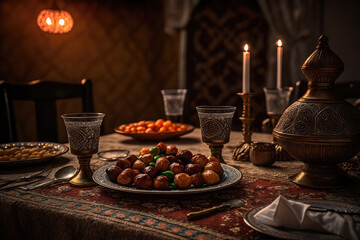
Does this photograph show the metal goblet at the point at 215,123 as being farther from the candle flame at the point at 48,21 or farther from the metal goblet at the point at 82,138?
the candle flame at the point at 48,21

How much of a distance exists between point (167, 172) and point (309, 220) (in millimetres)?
316

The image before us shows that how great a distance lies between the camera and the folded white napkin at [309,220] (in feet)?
1.74

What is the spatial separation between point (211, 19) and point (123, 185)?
10.3 ft

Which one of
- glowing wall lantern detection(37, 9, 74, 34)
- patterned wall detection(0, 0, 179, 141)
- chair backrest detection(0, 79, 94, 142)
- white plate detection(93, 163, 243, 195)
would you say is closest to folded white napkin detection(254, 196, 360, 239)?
white plate detection(93, 163, 243, 195)

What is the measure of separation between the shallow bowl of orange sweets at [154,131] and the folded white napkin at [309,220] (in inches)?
32.9

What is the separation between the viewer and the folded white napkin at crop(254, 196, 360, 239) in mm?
532

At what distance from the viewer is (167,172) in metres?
0.76

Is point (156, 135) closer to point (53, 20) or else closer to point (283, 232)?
point (283, 232)

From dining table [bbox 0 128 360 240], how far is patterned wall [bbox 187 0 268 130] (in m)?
2.59

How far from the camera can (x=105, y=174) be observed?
0.83 m

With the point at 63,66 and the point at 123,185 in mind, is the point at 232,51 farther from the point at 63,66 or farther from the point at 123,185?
the point at 123,185

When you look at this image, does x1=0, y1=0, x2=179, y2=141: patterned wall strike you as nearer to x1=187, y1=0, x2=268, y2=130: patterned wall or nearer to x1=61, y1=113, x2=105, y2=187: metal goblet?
x1=187, y1=0, x2=268, y2=130: patterned wall

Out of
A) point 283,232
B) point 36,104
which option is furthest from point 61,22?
point 283,232

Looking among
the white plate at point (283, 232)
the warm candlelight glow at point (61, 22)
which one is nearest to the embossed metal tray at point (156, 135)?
the white plate at point (283, 232)
